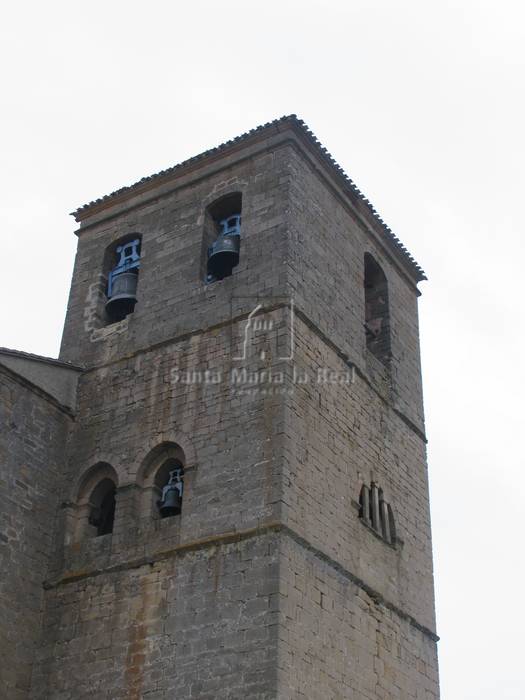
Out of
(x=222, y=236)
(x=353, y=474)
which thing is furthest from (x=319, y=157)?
(x=353, y=474)

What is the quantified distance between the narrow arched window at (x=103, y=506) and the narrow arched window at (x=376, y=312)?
14.7 ft

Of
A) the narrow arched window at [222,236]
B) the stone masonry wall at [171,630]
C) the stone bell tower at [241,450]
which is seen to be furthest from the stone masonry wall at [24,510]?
the narrow arched window at [222,236]

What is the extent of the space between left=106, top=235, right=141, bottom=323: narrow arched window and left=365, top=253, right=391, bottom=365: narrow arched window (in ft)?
11.3

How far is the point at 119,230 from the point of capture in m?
16.2

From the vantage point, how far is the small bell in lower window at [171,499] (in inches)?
498

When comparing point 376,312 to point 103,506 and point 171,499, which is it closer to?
point 171,499

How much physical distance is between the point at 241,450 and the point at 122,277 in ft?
14.0

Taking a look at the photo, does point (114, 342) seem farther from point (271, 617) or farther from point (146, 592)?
point (271, 617)

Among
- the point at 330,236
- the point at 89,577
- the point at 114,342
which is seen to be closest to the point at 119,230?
the point at 114,342

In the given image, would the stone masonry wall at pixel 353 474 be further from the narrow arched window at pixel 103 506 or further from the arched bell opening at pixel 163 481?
the narrow arched window at pixel 103 506

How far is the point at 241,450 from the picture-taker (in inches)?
481

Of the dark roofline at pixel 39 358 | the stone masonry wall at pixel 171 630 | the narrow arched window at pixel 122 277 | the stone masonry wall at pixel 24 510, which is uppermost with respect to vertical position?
the narrow arched window at pixel 122 277

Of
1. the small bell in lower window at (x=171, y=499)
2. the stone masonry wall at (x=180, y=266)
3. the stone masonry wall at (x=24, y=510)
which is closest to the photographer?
the stone masonry wall at (x=24, y=510)

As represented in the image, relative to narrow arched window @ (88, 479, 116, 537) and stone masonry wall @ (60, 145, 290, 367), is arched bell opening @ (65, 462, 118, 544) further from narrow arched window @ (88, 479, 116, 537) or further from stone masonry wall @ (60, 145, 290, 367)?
stone masonry wall @ (60, 145, 290, 367)
